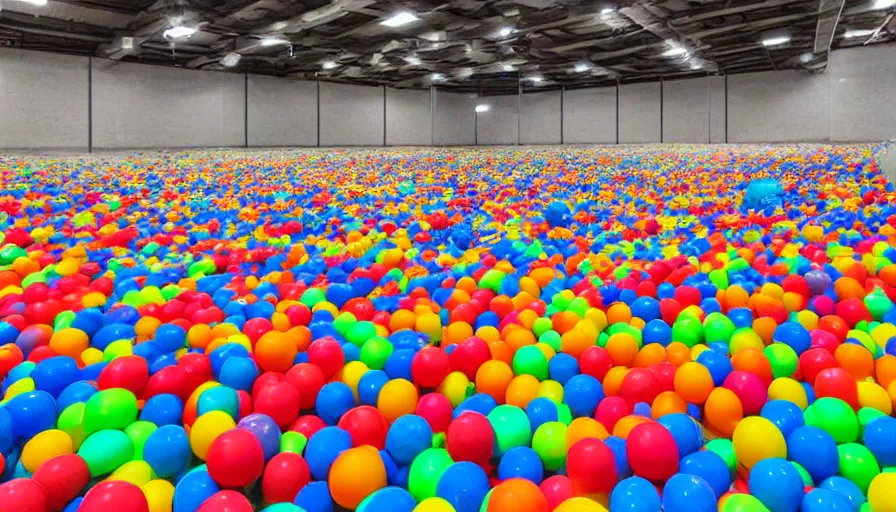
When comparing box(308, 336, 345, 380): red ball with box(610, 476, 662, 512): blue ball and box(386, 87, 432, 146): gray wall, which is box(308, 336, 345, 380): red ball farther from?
box(386, 87, 432, 146): gray wall

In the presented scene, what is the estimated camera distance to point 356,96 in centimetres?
1892

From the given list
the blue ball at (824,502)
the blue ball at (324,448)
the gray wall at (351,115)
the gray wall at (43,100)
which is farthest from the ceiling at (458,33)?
the blue ball at (824,502)

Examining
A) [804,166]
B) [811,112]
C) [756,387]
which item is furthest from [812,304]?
[811,112]

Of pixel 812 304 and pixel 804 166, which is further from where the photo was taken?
pixel 804 166

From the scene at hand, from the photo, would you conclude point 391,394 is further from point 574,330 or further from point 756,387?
point 756,387

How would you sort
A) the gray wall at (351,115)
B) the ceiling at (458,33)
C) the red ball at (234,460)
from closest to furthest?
the red ball at (234,460) → the ceiling at (458,33) → the gray wall at (351,115)

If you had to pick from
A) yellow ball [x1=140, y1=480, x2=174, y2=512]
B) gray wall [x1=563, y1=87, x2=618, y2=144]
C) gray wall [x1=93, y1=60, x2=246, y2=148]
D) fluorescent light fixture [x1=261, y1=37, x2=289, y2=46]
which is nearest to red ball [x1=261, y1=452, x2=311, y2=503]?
yellow ball [x1=140, y1=480, x2=174, y2=512]

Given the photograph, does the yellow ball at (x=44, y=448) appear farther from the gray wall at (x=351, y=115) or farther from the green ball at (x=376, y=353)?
the gray wall at (x=351, y=115)

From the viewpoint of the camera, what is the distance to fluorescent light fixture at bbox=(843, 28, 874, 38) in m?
11.8

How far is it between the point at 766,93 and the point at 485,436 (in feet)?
60.1

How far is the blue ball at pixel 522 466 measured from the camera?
0.80 meters

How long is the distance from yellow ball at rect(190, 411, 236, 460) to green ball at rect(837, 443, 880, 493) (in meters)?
0.81

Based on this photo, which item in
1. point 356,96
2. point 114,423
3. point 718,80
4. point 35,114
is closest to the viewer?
point 114,423

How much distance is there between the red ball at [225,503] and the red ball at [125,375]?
41cm
